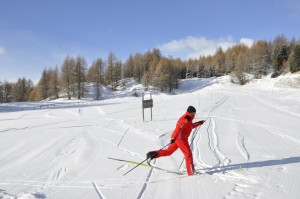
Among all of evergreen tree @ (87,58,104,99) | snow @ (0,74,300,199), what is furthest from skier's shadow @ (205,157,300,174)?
evergreen tree @ (87,58,104,99)

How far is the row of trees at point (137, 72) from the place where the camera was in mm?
70500

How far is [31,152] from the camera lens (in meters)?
9.66

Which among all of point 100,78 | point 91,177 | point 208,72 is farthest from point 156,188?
point 208,72

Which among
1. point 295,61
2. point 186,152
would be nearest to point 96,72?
point 295,61

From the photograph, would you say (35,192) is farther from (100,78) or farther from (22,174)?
(100,78)

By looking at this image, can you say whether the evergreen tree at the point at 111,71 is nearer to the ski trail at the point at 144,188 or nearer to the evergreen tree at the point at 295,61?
the evergreen tree at the point at 295,61

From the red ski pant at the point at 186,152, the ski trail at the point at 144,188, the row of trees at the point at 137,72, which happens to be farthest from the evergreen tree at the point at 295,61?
the ski trail at the point at 144,188

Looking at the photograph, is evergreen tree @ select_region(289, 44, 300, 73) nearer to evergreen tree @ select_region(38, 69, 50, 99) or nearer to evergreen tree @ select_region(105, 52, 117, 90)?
evergreen tree @ select_region(105, 52, 117, 90)

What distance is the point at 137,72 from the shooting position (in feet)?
331

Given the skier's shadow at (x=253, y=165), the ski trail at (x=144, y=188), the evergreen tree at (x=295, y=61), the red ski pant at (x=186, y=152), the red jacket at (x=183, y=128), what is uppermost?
the evergreen tree at (x=295, y=61)

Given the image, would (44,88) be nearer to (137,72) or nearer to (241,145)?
(137,72)

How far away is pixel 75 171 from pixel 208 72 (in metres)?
111

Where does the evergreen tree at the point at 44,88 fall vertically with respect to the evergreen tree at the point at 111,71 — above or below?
below

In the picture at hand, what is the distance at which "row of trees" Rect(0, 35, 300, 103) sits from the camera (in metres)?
70.5
